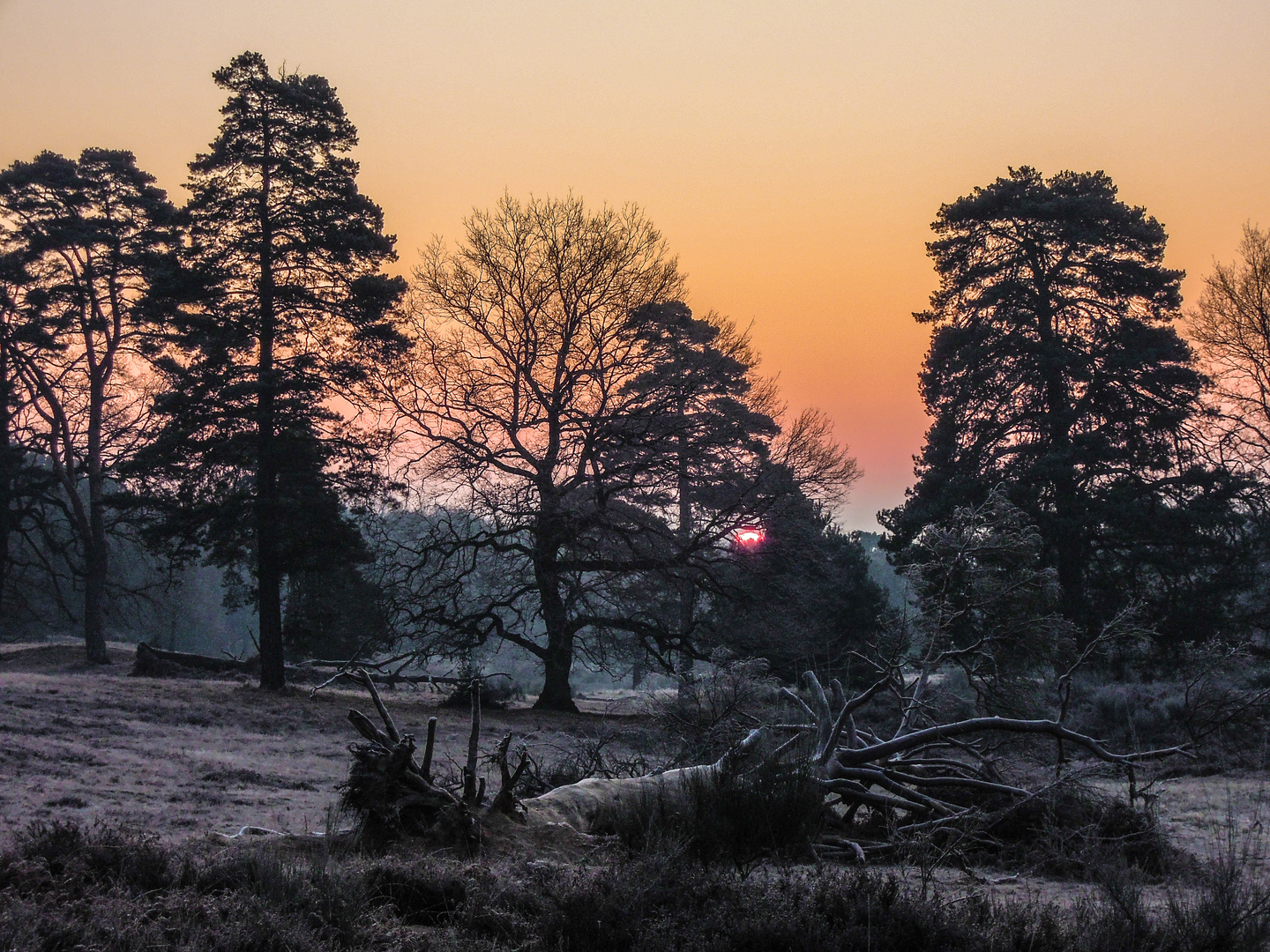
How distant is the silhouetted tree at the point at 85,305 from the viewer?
26.0m

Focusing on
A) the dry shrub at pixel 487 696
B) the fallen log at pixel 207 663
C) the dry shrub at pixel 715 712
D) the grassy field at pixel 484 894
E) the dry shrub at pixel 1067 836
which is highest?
the dry shrub at pixel 715 712

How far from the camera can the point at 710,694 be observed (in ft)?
35.9

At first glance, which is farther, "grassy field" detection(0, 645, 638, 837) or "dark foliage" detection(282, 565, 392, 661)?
"dark foliage" detection(282, 565, 392, 661)

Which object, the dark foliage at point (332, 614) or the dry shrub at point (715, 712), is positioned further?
the dark foliage at point (332, 614)

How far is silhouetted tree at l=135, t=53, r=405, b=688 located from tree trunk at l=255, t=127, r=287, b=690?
30 mm

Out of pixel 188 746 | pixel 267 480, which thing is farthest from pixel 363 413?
pixel 188 746

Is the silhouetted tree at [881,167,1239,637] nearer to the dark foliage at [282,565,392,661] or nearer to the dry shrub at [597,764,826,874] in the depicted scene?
the dark foliage at [282,565,392,661]

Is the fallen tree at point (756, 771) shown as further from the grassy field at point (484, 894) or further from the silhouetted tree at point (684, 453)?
the silhouetted tree at point (684, 453)

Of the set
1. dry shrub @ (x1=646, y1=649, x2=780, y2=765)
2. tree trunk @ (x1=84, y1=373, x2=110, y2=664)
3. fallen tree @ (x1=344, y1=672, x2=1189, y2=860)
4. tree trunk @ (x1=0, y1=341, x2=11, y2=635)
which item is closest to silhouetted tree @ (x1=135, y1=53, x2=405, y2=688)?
tree trunk @ (x1=84, y1=373, x2=110, y2=664)

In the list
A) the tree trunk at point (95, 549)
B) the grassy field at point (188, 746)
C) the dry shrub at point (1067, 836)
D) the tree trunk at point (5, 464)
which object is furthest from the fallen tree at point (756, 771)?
the tree trunk at point (5, 464)

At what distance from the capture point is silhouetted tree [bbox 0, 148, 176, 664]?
25984 millimetres

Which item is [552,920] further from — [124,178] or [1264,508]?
[124,178]

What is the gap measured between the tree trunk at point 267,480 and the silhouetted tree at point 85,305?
5165 mm

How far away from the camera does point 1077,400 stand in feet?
82.2
